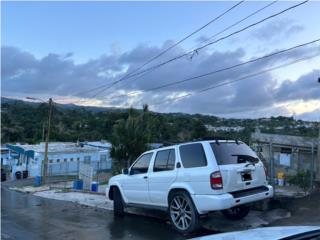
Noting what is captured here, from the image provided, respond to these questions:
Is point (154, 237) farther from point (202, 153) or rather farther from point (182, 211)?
point (202, 153)

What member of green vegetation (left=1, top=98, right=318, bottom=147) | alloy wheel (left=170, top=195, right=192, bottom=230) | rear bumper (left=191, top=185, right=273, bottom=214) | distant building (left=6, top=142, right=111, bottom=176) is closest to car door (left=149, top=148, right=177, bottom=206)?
alloy wheel (left=170, top=195, right=192, bottom=230)

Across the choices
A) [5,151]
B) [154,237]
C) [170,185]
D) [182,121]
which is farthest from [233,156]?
Result: [5,151]

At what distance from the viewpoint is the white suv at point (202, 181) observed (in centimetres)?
889

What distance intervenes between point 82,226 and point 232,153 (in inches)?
163

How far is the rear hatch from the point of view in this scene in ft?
29.5

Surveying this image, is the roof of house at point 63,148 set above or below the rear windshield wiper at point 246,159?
above

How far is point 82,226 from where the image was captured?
1098 cm

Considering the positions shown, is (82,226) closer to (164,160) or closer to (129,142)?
(164,160)

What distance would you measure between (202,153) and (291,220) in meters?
2.43

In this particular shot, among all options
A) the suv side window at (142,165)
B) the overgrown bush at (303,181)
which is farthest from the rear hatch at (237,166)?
the overgrown bush at (303,181)

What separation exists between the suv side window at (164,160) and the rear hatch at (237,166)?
4.04 ft

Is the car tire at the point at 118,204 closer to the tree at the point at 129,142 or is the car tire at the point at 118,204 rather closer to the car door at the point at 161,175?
the car door at the point at 161,175

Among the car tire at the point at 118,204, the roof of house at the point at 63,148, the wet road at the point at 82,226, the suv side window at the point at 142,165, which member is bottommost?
the wet road at the point at 82,226

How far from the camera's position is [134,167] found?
1174cm
